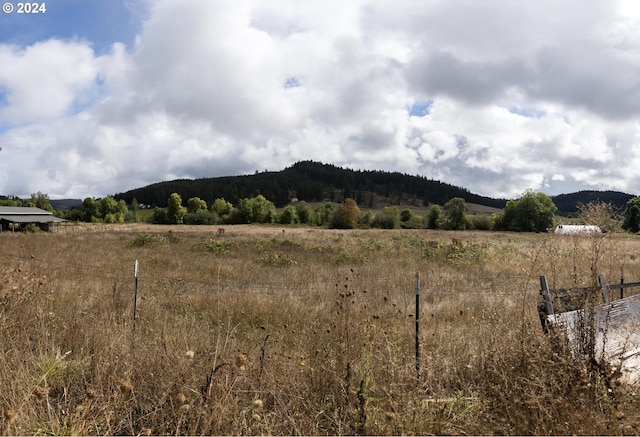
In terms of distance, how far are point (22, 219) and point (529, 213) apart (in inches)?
3393

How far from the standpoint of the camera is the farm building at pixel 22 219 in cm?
6044

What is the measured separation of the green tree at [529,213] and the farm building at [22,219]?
79574mm

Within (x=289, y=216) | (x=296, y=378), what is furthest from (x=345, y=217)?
(x=296, y=378)

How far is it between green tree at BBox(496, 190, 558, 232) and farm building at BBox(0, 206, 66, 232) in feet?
261

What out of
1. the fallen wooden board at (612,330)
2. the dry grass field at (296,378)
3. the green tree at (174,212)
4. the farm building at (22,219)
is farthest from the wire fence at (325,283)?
the green tree at (174,212)

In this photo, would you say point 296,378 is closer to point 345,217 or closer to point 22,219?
point 22,219

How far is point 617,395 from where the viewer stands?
12.4 feet

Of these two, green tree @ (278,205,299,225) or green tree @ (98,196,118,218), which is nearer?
green tree @ (278,205,299,225)

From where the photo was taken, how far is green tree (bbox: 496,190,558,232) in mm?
69625

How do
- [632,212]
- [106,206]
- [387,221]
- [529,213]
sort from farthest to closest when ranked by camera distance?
[106,206] → [387,221] → [529,213] → [632,212]

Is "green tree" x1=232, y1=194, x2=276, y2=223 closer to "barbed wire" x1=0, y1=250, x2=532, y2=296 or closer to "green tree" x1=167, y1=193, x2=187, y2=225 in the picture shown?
"green tree" x1=167, y1=193, x2=187, y2=225

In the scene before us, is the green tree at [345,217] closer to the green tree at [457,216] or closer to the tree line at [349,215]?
the tree line at [349,215]

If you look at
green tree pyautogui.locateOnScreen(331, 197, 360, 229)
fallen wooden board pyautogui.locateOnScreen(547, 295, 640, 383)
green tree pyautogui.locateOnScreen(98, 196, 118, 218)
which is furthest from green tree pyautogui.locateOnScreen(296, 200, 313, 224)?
fallen wooden board pyautogui.locateOnScreen(547, 295, 640, 383)

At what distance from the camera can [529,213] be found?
2837 inches
